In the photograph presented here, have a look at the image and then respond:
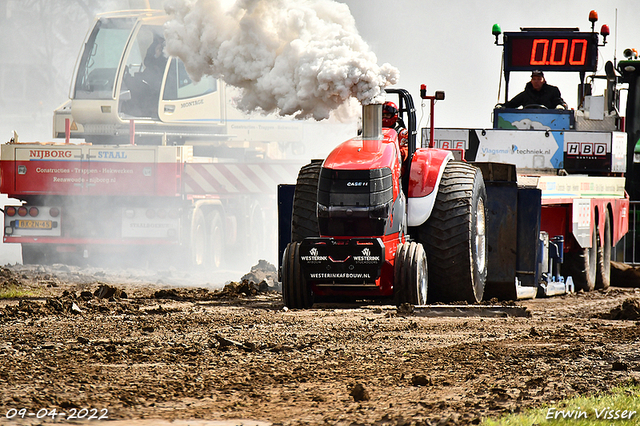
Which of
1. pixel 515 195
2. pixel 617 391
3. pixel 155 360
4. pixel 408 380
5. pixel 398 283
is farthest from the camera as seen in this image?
pixel 515 195

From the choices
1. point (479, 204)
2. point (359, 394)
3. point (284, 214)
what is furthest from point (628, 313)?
point (359, 394)

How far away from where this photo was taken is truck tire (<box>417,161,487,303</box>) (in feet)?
28.0

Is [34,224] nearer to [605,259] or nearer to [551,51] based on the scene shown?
[551,51]

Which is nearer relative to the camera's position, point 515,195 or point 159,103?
point 515,195

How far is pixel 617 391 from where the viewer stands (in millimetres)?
4855

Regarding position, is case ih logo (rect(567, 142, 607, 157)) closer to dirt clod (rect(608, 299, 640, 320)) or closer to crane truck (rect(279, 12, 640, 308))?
crane truck (rect(279, 12, 640, 308))

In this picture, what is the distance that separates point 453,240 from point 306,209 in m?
1.41

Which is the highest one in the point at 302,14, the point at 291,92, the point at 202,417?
the point at 302,14

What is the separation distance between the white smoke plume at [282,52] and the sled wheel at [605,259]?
17.5ft

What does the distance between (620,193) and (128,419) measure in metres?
10.2

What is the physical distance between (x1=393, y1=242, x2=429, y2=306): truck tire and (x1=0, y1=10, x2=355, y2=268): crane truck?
22.4 ft

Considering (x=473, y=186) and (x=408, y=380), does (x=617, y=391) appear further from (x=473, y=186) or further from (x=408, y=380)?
(x=473, y=186)

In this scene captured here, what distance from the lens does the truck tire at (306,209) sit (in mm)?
8742

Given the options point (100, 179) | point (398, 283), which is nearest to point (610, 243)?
point (398, 283)
